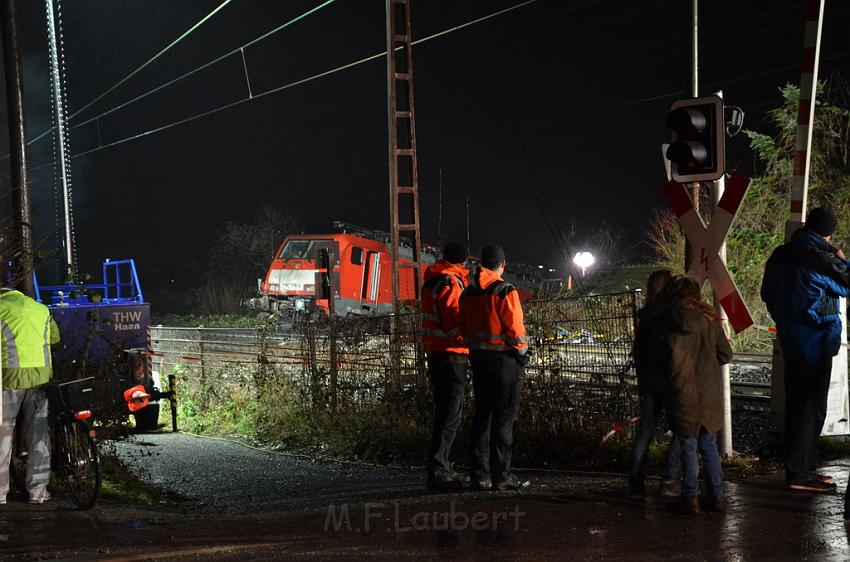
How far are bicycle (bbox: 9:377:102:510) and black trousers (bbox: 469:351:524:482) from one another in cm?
314

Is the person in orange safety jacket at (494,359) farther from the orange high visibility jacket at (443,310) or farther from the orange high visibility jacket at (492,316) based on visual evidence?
the orange high visibility jacket at (443,310)

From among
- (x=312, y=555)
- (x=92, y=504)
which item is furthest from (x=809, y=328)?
(x=92, y=504)

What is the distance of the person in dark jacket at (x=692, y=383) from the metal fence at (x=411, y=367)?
202 cm

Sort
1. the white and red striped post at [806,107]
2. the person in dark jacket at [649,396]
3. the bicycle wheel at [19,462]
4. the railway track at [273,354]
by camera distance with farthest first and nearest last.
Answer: the railway track at [273,354]
the white and red striped post at [806,107]
the bicycle wheel at [19,462]
the person in dark jacket at [649,396]

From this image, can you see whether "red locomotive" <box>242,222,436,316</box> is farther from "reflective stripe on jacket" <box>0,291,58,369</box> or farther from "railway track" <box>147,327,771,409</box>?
"reflective stripe on jacket" <box>0,291,58,369</box>

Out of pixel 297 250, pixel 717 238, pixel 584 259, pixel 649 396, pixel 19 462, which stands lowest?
pixel 19 462

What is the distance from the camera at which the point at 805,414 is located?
22.9 ft

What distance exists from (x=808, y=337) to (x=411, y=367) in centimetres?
547

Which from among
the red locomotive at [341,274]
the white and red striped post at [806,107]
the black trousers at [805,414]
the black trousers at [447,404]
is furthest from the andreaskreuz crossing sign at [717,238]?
the red locomotive at [341,274]

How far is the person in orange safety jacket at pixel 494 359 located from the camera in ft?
24.3

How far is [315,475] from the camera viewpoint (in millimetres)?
9680

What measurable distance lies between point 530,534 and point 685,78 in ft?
15.6

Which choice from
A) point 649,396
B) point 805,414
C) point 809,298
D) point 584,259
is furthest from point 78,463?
point 584,259

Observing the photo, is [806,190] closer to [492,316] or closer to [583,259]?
[492,316]
